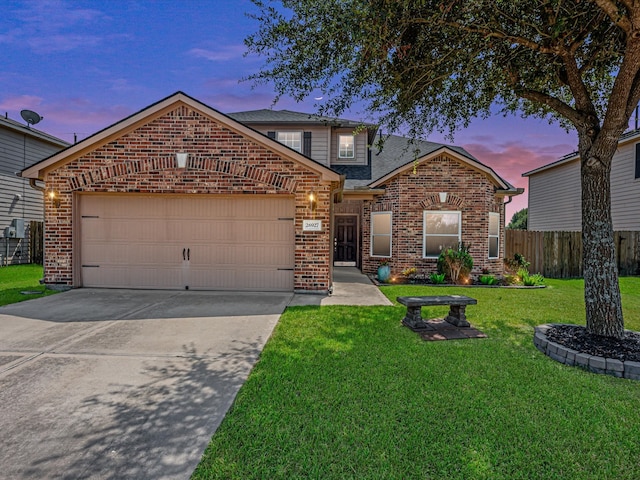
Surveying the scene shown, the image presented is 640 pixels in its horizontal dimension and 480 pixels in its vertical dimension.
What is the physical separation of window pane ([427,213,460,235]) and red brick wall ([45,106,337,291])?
4918mm

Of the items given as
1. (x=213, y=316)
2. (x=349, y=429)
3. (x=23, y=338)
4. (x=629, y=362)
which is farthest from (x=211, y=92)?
(x=629, y=362)

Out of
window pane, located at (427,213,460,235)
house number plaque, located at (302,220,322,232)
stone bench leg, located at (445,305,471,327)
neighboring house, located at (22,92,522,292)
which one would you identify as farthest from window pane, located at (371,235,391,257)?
stone bench leg, located at (445,305,471,327)

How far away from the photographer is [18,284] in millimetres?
9141

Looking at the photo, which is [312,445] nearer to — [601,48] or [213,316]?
[213,316]

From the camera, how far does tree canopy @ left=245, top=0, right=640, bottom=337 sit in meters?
4.50

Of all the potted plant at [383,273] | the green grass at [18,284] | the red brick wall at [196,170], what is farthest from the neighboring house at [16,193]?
the potted plant at [383,273]

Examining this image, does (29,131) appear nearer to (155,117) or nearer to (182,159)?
(155,117)

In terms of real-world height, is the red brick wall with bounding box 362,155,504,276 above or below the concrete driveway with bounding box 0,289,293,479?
above

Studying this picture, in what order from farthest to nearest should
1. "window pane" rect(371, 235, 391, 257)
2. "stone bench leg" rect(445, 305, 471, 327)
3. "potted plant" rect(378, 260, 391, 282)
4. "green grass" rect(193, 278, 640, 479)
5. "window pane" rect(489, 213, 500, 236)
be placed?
"window pane" rect(371, 235, 391, 257) → "window pane" rect(489, 213, 500, 236) → "potted plant" rect(378, 260, 391, 282) → "stone bench leg" rect(445, 305, 471, 327) → "green grass" rect(193, 278, 640, 479)

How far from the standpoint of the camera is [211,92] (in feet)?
37.0

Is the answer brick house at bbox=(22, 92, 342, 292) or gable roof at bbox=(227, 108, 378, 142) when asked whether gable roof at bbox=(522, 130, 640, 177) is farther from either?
brick house at bbox=(22, 92, 342, 292)

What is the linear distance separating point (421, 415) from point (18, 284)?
1124 centimetres

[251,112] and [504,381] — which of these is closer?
[504,381]

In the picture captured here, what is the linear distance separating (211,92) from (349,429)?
38.1 ft
